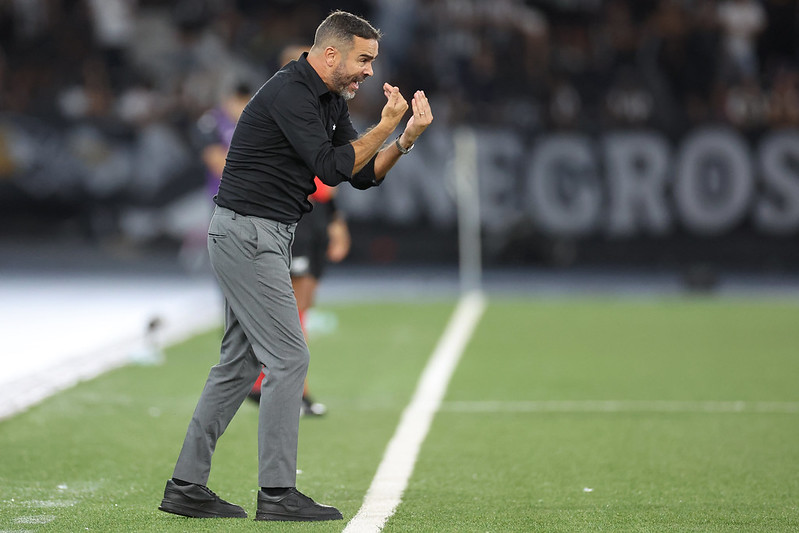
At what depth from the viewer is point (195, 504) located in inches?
215

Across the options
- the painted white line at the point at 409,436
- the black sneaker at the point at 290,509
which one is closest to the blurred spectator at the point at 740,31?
the painted white line at the point at 409,436

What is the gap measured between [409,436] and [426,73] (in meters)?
14.9

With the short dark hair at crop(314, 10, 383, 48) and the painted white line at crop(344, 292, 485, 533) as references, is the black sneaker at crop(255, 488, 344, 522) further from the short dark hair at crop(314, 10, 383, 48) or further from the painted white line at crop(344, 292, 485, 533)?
the short dark hair at crop(314, 10, 383, 48)

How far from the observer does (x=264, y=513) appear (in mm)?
5367

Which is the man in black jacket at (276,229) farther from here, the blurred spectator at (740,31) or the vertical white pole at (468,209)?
the blurred spectator at (740,31)

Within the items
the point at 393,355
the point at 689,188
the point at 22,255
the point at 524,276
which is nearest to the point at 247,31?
the point at 22,255

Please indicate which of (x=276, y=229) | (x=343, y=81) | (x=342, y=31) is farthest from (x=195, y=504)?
(x=342, y=31)

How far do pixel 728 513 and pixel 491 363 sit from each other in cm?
540

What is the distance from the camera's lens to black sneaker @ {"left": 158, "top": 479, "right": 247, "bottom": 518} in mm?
5449

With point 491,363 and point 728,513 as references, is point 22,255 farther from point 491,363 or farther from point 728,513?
point 728,513

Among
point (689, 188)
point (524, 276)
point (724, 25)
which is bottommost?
point (524, 276)

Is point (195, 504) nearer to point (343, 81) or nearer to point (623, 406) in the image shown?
point (343, 81)

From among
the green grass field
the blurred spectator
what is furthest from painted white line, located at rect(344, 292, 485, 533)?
the blurred spectator

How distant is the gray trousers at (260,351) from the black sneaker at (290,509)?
0.20 feet
